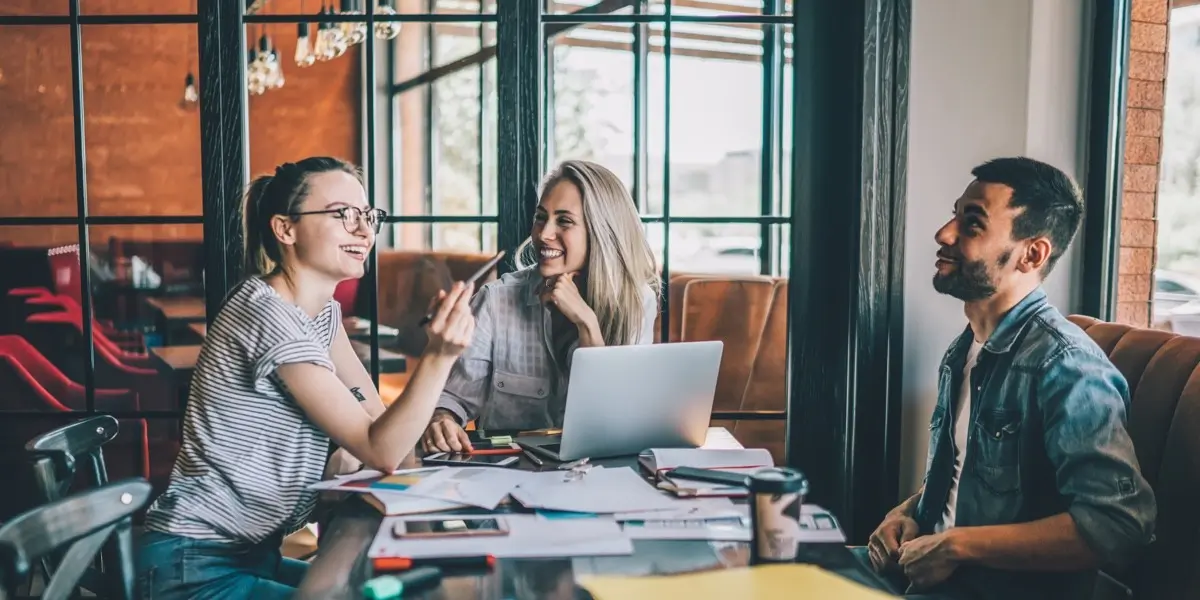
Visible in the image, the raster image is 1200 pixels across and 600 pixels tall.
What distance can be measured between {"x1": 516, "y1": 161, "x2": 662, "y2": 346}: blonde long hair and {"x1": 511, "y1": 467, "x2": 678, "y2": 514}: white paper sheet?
0.78 meters

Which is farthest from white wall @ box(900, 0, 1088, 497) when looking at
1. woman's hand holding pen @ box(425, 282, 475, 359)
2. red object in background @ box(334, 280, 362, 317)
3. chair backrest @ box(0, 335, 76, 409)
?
red object in background @ box(334, 280, 362, 317)

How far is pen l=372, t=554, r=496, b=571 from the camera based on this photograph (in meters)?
1.24

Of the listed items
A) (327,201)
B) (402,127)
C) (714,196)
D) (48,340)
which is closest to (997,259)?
(327,201)

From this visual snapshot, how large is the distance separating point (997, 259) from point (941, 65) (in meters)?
0.86

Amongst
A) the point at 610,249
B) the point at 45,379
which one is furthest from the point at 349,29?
the point at 45,379

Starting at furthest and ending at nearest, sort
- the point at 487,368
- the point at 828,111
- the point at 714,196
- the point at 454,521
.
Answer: the point at 714,196
the point at 828,111
the point at 487,368
the point at 454,521

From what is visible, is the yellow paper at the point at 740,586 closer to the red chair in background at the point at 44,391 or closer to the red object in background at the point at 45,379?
the red chair in background at the point at 44,391

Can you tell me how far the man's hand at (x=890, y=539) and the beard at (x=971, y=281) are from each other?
18.4 inches

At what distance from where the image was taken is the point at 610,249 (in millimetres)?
2451

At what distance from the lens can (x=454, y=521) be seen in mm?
1398

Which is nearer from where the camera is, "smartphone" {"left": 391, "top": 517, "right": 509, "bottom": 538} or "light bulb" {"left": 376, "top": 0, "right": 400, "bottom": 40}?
"smartphone" {"left": 391, "top": 517, "right": 509, "bottom": 538}

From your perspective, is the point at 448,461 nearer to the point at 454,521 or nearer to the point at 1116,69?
the point at 454,521

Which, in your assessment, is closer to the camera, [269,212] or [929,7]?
[269,212]

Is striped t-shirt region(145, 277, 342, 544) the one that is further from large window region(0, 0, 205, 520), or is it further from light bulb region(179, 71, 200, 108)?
light bulb region(179, 71, 200, 108)
